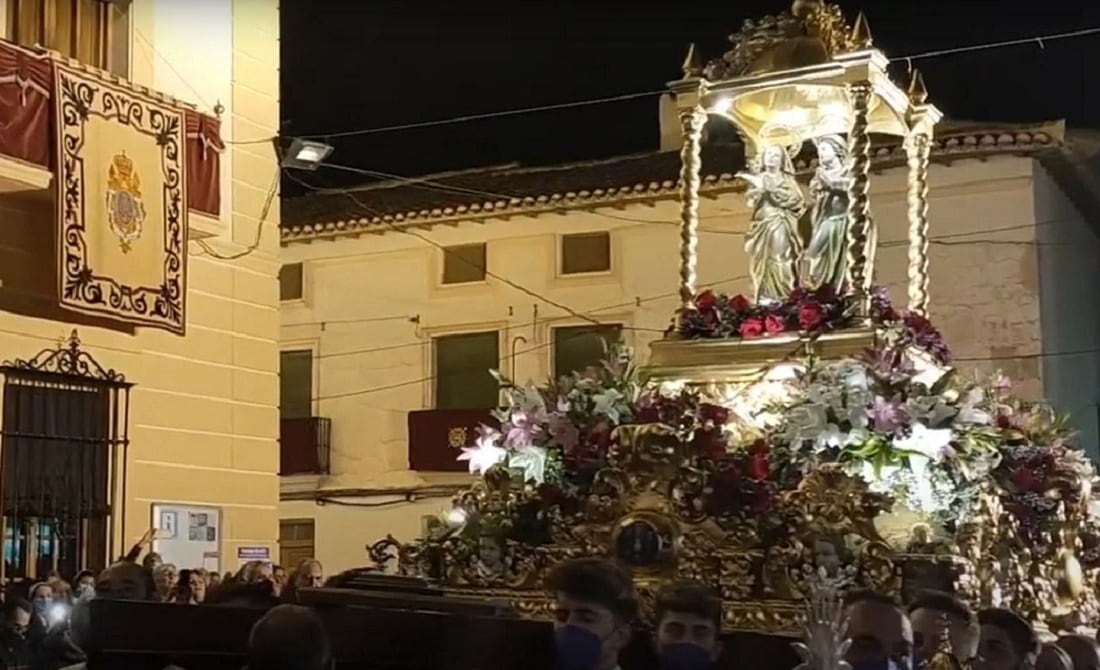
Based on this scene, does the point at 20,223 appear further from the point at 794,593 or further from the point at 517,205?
the point at 517,205

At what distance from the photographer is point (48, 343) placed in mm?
9055

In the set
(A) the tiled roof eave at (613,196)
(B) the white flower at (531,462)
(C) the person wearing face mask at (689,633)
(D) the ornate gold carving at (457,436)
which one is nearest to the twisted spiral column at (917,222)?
(B) the white flower at (531,462)

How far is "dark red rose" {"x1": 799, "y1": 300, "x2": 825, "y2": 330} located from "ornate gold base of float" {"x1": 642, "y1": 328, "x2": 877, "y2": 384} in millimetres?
59

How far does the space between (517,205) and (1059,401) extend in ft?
20.5

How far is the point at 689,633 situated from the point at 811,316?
342cm

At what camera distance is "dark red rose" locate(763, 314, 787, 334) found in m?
7.00

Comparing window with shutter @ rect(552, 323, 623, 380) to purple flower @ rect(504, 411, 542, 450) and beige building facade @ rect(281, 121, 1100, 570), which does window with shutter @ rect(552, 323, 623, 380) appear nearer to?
beige building facade @ rect(281, 121, 1100, 570)

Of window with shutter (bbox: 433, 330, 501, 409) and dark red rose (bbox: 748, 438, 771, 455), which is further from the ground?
window with shutter (bbox: 433, 330, 501, 409)

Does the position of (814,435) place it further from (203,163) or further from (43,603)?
(203,163)

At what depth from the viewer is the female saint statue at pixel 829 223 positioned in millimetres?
7434

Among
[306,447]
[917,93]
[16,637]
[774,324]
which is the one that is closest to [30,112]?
[16,637]

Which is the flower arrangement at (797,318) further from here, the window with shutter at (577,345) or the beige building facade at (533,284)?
the window with shutter at (577,345)

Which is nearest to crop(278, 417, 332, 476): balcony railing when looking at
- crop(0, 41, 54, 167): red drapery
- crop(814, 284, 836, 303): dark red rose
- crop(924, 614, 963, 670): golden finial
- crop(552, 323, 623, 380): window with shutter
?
crop(552, 323, 623, 380): window with shutter

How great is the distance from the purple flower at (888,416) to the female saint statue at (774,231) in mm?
→ 1686
